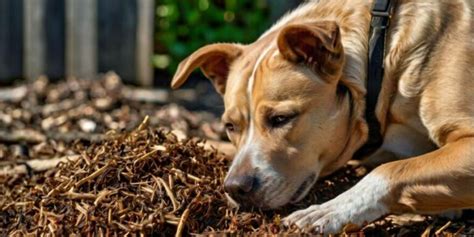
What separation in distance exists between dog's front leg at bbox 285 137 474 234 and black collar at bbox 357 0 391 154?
1.20ft

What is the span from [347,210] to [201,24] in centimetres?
629

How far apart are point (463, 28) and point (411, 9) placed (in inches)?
11.6

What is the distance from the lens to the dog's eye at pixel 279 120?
4910 mm

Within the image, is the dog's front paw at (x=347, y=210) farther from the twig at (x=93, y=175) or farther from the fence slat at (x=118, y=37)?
the fence slat at (x=118, y=37)

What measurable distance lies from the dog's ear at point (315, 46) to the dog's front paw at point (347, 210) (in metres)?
0.64

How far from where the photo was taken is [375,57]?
5.05 metres

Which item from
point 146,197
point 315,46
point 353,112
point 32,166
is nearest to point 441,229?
point 353,112

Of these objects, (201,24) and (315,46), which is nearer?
(315,46)

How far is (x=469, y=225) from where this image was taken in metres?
5.06

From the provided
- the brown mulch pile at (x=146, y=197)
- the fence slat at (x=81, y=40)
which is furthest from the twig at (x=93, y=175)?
the fence slat at (x=81, y=40)

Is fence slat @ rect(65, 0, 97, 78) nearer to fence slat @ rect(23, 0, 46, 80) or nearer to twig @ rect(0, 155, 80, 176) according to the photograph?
fence slat @ rect(23, 0, 46, 80)

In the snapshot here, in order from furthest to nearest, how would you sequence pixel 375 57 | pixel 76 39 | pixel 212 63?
1. pixel 76 39
2. pixel 212 63
3. pixel 375 57

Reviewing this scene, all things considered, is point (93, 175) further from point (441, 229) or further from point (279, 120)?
point (441, 229)

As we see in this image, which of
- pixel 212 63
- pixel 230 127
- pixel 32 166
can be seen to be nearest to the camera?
pixel 230 127
